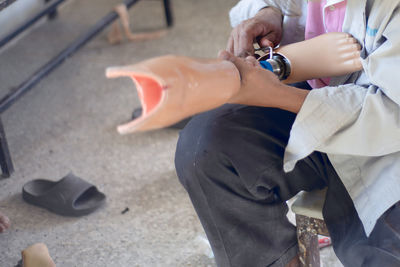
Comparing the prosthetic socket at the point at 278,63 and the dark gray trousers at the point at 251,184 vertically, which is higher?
the prosthetic socket at the point at 278,63

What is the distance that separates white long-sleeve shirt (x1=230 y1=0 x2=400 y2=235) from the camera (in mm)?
837

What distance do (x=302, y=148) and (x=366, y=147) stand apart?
0.10m

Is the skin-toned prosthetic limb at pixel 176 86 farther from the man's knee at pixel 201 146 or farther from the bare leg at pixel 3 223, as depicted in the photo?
the bare leg at pixel 3 223

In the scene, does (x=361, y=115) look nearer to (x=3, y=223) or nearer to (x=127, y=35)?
(x=3, y=223)

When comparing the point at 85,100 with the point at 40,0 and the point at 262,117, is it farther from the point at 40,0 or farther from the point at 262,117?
the point at 262,117

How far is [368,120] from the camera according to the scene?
843 mm

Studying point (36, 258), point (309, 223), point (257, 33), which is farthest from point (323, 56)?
point (36, 258)

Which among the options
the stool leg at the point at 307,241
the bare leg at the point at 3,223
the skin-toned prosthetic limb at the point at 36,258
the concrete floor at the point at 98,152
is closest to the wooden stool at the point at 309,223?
the stool leg at the point at 307,241

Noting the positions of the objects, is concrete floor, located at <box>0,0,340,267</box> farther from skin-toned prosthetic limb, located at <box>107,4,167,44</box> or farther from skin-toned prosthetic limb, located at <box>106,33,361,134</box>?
skin-toned prosthetic limb, located at <box>106,33,361,134</box>

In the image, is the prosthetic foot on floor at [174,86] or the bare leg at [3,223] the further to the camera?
the bare leg at [3,223]

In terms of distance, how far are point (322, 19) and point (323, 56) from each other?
10 cm

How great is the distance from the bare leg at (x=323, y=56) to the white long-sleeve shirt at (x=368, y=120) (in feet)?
0.07

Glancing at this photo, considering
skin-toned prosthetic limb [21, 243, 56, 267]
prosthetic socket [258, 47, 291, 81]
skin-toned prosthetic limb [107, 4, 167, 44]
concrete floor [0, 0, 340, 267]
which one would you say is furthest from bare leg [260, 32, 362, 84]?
skin-toned prosthetic limb [107, 4, 167, 44]

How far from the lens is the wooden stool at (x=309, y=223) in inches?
38.3
